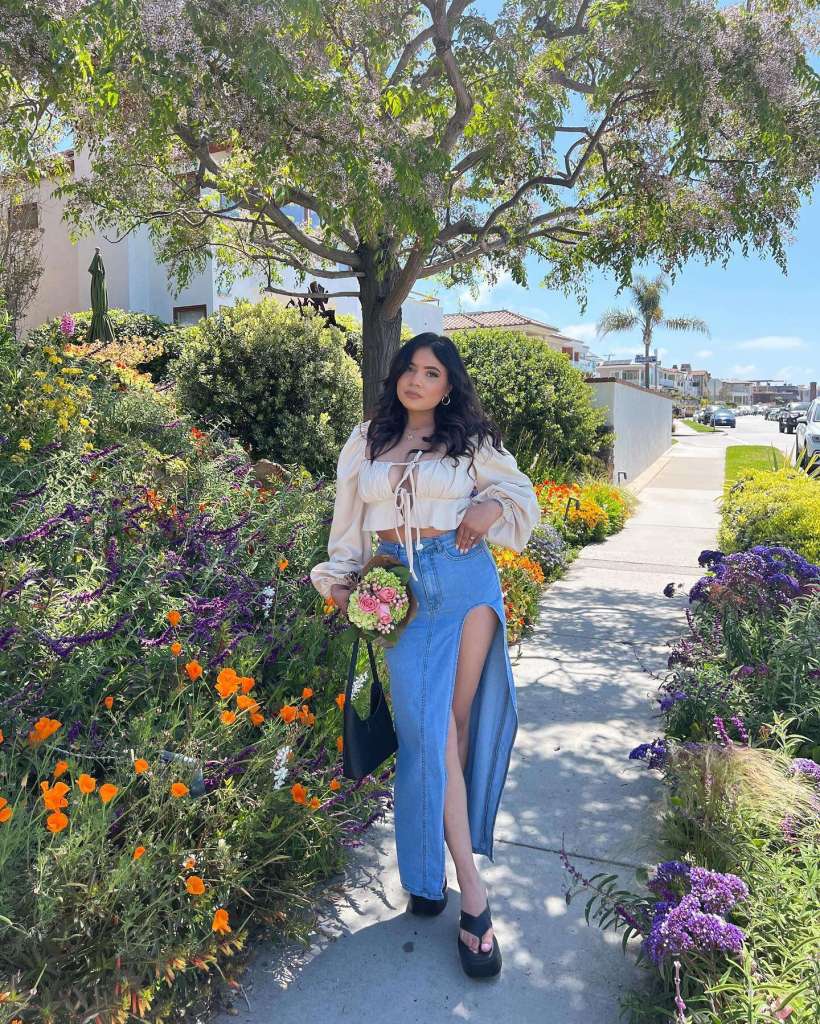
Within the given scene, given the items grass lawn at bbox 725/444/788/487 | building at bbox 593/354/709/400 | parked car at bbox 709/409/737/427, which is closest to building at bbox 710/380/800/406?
building at bbox 593/354/709/400

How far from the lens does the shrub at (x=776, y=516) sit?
593 centimetres

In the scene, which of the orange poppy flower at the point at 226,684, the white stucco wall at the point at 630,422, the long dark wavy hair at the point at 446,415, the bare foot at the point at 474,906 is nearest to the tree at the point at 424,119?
the long dark wavy hair at the point at 446,415

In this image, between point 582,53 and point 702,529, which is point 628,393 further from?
point 582,53

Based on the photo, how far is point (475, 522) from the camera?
2355mm

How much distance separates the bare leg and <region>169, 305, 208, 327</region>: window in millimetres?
14587

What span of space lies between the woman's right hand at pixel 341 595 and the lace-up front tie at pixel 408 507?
0.22 metres

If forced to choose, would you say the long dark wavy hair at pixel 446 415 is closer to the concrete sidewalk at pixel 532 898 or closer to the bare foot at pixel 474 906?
the bare foot at pixel 474 906

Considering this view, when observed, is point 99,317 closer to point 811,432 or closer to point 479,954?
point 479,954

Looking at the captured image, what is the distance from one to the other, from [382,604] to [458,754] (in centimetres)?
64

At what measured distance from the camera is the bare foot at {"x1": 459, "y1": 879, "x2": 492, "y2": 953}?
2287 mm

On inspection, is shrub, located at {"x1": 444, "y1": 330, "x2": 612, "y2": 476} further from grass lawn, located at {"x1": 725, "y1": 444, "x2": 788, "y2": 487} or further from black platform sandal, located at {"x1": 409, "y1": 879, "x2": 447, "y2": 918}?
black platform sandal, located at {"x1": 409, "y1": 879, "x2": 447, "y2": 918}

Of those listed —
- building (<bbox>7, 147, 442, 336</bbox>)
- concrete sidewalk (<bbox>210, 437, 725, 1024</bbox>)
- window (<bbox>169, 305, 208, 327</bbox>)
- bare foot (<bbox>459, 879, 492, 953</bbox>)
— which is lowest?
concrete sidewalk (<bbox>210, 437, 725, 1024</bbox>)

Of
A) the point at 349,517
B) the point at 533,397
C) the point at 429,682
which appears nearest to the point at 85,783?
the point at 429,682

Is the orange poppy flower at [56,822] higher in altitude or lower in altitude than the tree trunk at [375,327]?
lower
